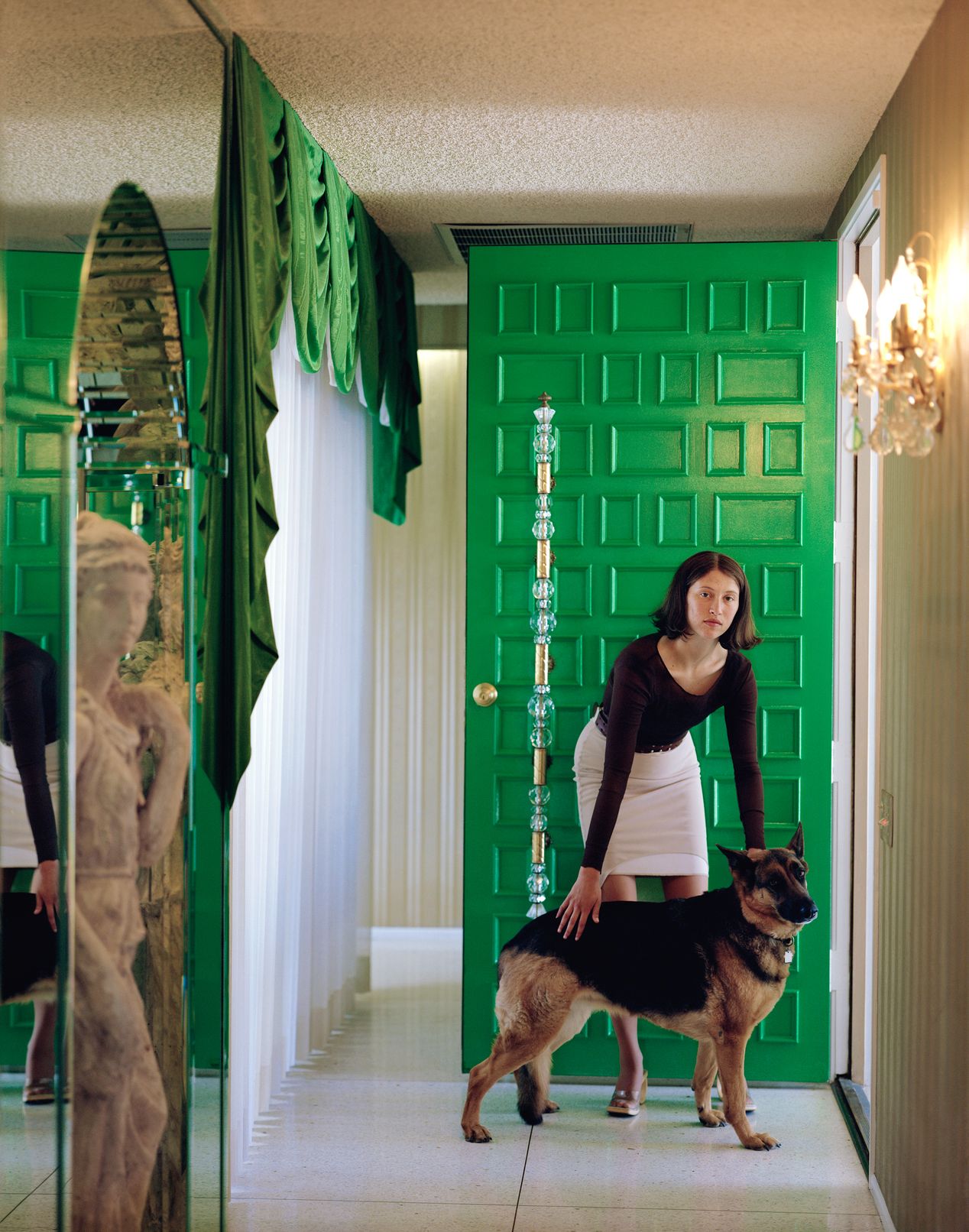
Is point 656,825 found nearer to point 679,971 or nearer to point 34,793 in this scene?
point 679,971

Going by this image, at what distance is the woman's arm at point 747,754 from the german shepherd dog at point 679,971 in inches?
7.6

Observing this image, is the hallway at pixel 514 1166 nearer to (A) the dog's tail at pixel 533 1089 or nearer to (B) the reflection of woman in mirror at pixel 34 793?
(A) the dog's tail at pixel 533 1089

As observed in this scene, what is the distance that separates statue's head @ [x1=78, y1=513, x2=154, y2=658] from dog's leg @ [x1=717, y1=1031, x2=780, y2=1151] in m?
1.84

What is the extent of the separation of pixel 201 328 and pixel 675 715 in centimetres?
154

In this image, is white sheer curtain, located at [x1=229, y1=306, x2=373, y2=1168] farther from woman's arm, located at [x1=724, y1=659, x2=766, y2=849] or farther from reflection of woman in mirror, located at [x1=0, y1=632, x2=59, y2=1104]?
woman's arm, located at [x1=724, y1=659, x2=766, y2=849]

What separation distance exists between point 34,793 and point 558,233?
2.93m

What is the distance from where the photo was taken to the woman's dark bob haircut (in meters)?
3.35

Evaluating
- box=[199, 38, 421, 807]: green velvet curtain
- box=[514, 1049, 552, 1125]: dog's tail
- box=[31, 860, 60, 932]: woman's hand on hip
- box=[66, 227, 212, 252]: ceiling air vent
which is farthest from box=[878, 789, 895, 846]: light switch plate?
box=[66, 227, 212, 252]: ceiling air vent

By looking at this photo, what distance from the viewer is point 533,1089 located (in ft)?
11.2

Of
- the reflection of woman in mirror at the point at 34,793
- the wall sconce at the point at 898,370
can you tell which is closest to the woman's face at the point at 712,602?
the wall sconce at the point at 898,370

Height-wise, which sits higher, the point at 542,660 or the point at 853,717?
the point at 542,660

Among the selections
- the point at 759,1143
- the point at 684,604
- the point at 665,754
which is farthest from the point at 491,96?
the point at 759,1143

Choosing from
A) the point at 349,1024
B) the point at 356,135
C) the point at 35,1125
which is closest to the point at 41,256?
the point at 35,1125

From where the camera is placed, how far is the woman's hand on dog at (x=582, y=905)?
330 centimetres
